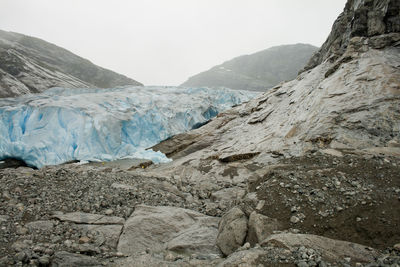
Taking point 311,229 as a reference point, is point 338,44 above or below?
above

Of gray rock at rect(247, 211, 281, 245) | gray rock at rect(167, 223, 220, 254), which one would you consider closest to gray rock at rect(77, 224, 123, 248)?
gray rock at rect(167, 223, 220, 254)

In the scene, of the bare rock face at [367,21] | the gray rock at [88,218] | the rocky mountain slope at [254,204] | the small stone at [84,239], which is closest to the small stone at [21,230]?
the rocky mountain slope at [254,204]

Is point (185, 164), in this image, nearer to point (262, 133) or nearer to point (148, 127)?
point (262, 133)

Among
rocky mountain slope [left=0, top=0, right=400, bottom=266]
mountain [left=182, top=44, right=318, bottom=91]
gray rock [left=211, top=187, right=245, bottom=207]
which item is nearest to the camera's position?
rocky mountain slope [left=0, top=0, right=400, bottom=266]

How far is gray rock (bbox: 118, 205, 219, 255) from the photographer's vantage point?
3.53m

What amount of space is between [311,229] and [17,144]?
15.7 metres

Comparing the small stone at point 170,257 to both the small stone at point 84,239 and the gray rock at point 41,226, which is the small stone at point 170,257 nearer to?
the small stone at point 84,239

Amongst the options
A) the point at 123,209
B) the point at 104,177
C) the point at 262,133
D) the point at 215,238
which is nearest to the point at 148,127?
the point at 262,133

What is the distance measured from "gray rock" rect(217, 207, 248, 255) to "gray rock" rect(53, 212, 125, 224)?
1918 mm

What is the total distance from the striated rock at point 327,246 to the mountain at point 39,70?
25.9 metres

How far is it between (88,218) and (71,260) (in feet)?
4.37

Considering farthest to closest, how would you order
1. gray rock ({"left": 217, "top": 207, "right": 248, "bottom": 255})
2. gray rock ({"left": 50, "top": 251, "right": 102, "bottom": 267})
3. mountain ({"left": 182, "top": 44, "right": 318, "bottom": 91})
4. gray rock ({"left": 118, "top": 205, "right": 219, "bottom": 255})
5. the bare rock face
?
mountain ({"left": 182, "top": 44, "right": 318, "bottom": 91}), the bare rock face, gray rock ({"left": 118, "top": 205, "right": 219, "bottom": 255}), gray rock ({"left": 217, "top": 207, "right": 248, "bottom": 255}), gray rock ({"left": 50, "top": 251, "right": 102, "bottom": 267})

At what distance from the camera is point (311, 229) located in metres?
3.03

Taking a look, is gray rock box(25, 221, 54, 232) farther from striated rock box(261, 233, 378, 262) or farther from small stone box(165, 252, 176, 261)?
striated rock box(261, 233, 378, 262)
